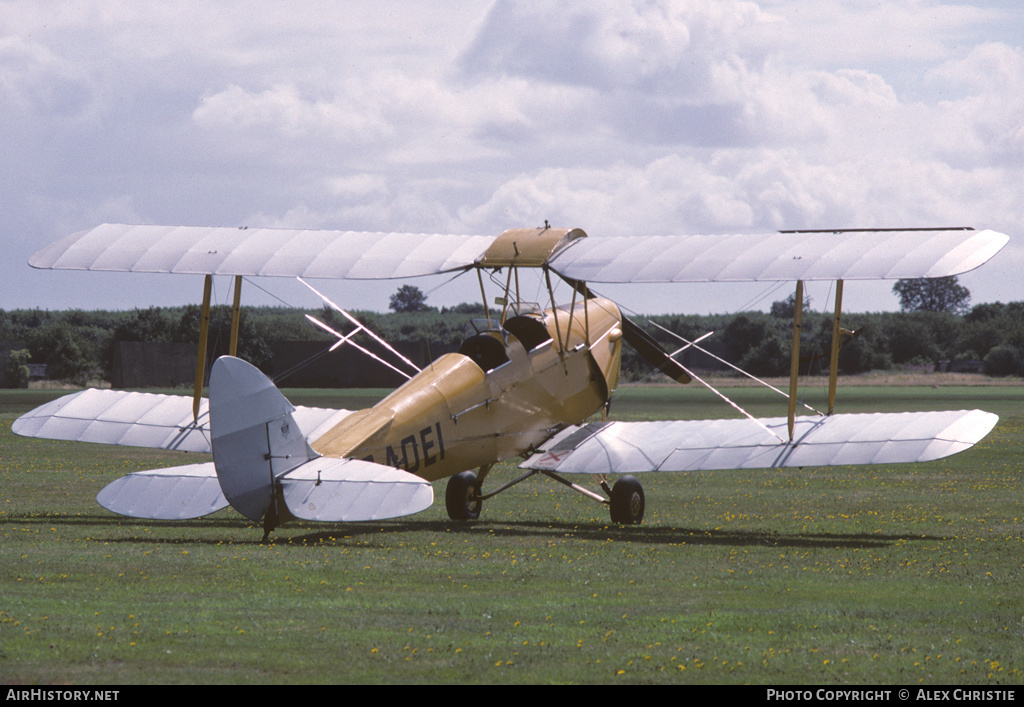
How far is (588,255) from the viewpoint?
14289 millimetres

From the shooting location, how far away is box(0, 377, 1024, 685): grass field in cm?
734

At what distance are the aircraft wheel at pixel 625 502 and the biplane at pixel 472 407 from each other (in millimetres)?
23

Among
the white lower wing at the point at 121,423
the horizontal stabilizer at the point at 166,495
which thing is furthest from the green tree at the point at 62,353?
the horizontal stabilizer at the point at 166,495

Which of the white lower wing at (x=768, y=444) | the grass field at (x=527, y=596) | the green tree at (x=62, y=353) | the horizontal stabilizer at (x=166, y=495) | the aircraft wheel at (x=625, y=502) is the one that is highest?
the green tree at (x=62, y=353)

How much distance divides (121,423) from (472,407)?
4073 mm

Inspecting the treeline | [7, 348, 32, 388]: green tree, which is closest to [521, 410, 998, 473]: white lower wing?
the treeline

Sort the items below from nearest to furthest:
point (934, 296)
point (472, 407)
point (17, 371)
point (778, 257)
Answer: point (778, 257) → point (472, 407) → point (17, 371) → point (934, 296)

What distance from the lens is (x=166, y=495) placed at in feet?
37.4

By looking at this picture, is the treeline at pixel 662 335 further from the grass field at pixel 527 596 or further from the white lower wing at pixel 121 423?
the grass field at pixel 527 596

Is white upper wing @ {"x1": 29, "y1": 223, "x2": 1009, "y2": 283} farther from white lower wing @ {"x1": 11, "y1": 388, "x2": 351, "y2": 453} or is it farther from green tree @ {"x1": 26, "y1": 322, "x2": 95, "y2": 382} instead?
green tree @ {"x1": 26, "y1": 322, "x2": 95, "y2": 382}

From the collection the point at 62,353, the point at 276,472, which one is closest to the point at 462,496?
the point at 276,472

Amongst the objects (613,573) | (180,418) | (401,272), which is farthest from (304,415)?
(613,573)

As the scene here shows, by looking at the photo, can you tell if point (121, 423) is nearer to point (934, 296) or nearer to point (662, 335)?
point (662, 335)

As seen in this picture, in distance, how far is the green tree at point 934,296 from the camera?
490 feet
